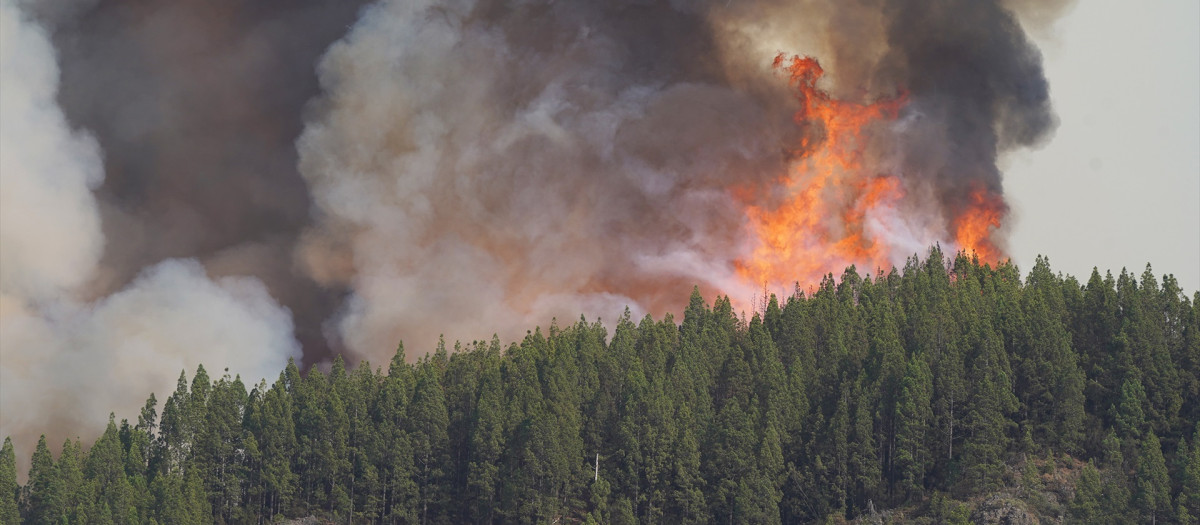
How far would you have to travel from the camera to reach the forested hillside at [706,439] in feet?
600

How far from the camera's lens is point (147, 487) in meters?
189

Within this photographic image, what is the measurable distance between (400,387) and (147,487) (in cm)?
2997

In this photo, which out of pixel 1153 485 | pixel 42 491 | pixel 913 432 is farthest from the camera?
pixel 42 491

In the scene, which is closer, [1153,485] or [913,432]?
[1153,485]

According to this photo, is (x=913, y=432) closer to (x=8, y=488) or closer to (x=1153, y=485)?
(x=1153, y=485)

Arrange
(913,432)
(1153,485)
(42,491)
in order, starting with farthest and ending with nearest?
(42,491)
(913,432)
(1153,485)

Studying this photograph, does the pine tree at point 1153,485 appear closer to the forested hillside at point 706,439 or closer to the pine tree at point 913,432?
the forested hillside at point 706,439

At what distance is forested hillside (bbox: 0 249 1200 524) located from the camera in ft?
600

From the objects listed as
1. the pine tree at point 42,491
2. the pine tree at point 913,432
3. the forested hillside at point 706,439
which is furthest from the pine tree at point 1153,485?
the pine tree at point 42,491

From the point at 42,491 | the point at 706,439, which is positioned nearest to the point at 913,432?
the point at 706,439

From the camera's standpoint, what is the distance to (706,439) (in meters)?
189

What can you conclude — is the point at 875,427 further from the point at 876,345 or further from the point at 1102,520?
the point at 1102,520

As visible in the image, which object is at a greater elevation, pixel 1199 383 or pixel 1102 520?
pixel 1199 383

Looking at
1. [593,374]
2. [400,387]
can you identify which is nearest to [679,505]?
[593,374]
